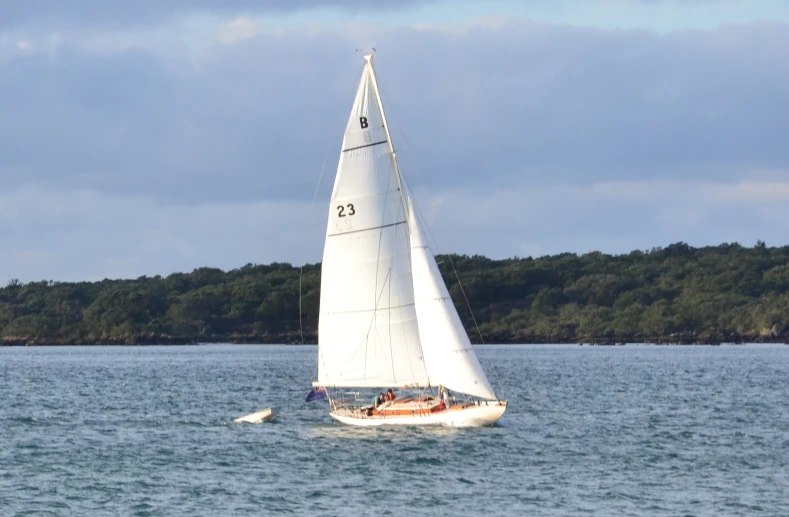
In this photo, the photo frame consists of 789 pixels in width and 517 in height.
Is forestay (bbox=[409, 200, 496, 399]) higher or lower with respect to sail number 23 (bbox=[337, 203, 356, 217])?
lower

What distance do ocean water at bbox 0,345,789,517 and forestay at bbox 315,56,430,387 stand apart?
9.36 feet

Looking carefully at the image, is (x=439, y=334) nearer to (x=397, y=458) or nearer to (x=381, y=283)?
(x=381, y=283)

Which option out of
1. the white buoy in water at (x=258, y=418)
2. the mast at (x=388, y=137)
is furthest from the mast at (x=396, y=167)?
the white buoy in water at (x=258, y=418)

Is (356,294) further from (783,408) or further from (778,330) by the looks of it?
(778,330)

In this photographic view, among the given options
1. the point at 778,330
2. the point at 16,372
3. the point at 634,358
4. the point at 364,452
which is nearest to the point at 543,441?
the point at 364,452

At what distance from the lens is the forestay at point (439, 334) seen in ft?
159

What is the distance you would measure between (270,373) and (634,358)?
45.4 m

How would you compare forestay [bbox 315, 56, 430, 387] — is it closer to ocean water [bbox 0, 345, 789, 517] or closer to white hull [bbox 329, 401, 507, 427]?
white hull [bbox 329, 401, 507, 427]

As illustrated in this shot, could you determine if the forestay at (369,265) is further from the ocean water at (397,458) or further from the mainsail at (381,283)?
the ocean water at (397,458)

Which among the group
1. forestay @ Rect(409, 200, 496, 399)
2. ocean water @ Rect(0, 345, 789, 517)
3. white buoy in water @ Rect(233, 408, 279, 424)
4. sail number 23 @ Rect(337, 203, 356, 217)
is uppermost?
sail number 23 @ Rect(337, 203, 356, 217)

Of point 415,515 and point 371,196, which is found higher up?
point 371,196

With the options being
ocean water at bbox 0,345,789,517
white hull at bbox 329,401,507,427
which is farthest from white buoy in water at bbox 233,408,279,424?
white hull at bbox 329,401,507,427

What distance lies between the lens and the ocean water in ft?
119

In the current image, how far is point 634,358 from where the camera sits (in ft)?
457
